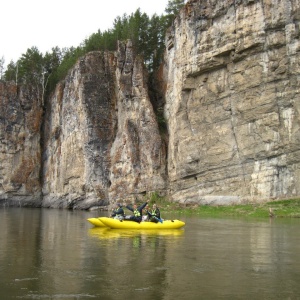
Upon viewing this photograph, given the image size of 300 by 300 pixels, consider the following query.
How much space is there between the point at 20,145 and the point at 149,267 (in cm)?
5845

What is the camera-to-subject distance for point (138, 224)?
25.0 meters

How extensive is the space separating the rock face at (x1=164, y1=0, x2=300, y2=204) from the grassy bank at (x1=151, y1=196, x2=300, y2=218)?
1537mm

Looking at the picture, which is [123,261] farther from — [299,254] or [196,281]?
[299,254]

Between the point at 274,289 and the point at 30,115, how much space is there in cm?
6289

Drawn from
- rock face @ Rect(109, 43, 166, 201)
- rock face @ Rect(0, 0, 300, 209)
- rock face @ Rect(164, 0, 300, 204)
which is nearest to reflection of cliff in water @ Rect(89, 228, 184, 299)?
rock face @ Rect(164, 0, 300, 204)

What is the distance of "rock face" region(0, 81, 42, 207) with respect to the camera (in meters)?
65.9

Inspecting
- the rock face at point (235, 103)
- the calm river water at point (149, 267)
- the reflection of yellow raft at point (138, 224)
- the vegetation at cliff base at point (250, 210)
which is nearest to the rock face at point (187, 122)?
the rock face at point (235, 103)

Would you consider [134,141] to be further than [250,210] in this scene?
Yes

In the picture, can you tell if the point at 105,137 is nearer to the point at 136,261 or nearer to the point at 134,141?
the point at 134,141

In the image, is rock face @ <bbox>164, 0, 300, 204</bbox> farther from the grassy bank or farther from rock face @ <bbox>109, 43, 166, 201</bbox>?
rock face @ <bbox>109, 43, 166, 201</bbox>

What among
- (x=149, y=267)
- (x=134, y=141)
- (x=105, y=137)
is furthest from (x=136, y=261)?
(x=105, y=137)

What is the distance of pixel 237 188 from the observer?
131 ft

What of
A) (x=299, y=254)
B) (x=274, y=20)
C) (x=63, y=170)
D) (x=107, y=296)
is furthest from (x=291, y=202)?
(x=63, y=170)

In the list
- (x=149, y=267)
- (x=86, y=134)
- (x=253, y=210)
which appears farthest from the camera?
(x=86, y=134)
